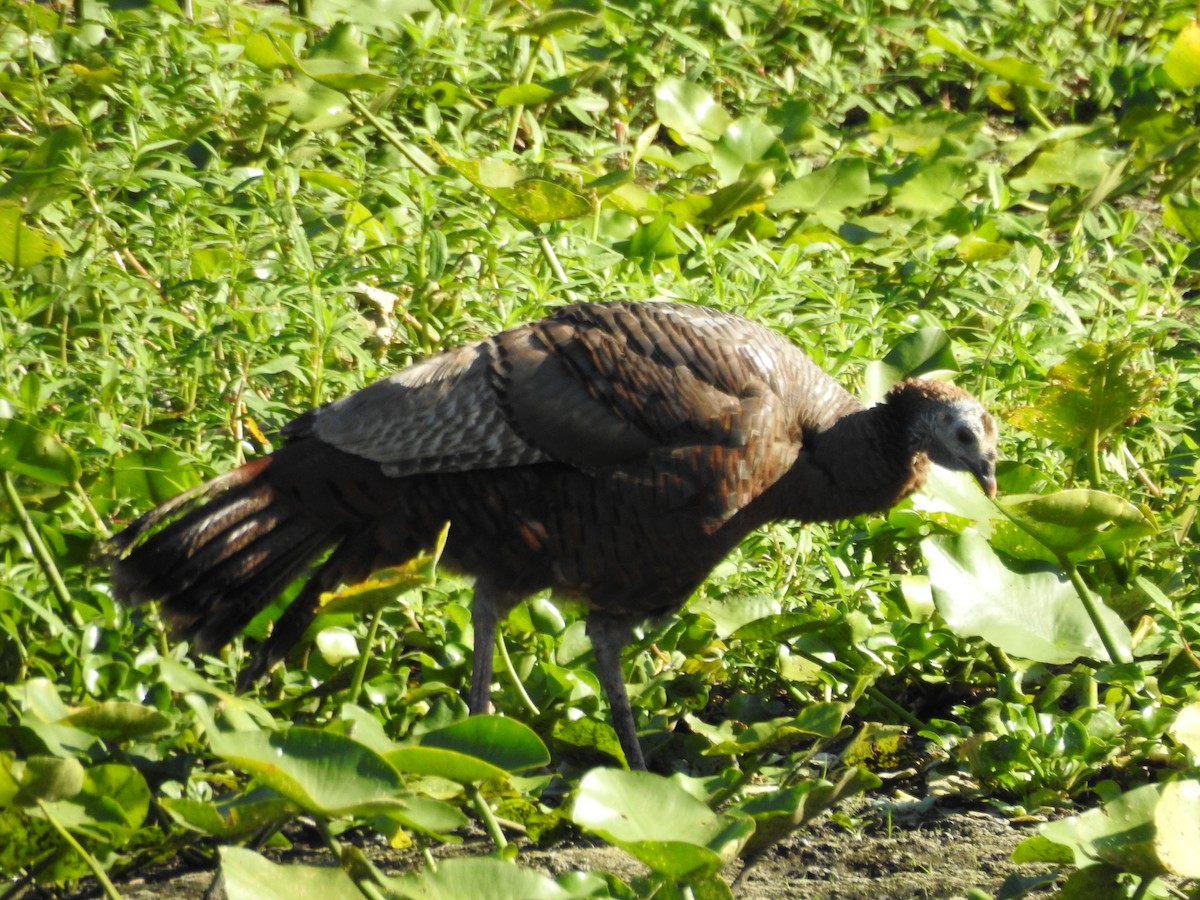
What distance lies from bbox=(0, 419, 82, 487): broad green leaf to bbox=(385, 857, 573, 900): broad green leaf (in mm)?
1515

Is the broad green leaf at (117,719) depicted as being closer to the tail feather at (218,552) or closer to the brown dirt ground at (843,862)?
the brown dirt ground at (843,862)

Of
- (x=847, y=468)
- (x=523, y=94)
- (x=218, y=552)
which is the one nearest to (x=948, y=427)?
(x=847, y=468)

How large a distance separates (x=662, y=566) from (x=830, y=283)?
2.15m

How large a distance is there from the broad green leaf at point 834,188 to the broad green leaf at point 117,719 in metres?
4.00

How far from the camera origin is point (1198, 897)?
3412 millimetres

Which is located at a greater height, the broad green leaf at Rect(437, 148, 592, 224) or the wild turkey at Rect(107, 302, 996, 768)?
the broad green leaf at Rect(437, 148, 592, 224)

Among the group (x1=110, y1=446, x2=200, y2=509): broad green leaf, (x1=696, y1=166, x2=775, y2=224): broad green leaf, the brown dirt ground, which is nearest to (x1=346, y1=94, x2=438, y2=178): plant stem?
(x1=696, y1=166, x2=775, y2=224): broad green leaf

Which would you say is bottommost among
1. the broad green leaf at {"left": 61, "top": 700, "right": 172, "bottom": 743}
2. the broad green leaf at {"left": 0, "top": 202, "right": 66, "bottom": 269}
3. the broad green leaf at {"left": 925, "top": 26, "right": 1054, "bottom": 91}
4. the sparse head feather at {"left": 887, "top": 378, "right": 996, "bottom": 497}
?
the broad green leaf at {"left": 61, "top": 700, "right": 172, "bottom": 743}

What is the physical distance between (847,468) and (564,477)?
0.79 m

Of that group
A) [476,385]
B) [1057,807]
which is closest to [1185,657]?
[1057,807]

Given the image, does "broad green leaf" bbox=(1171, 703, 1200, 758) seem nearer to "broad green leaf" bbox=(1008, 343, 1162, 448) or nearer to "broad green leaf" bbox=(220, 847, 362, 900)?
"broad green leaf" bbox=(1008, 343, 1162, 448)

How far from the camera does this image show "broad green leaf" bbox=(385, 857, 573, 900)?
295cm

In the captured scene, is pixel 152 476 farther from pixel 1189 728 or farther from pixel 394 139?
pixel 1189 728

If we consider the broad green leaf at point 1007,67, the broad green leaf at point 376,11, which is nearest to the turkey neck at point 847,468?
the broad green leaf at point 376,11
